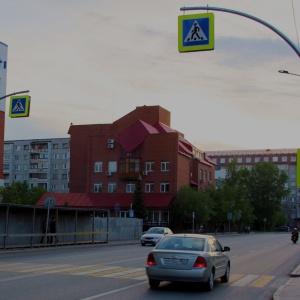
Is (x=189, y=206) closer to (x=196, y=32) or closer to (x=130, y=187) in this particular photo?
(x=130, y=187)

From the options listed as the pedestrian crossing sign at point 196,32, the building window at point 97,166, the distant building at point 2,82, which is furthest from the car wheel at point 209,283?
the building window at point 97,166

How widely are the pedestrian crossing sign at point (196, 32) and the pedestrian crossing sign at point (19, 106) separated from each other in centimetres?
1331

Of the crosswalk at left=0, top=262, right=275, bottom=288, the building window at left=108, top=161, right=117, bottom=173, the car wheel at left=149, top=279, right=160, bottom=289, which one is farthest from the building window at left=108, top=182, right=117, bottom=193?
the car wheel at left=149, top=279, right=160, bottom=289

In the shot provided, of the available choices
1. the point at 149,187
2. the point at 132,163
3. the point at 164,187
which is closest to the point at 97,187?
the point at 132,163

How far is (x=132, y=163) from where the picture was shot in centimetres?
7425

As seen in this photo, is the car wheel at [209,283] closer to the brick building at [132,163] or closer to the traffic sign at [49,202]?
the traffic sign at [49,202]

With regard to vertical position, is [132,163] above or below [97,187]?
above

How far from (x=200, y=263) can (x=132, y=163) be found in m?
61.7

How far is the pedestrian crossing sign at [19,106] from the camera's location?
24234 millimetres

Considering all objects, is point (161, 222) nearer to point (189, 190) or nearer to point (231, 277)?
point (189, 190)

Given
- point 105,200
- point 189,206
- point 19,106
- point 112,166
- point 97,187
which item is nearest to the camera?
point 19,106

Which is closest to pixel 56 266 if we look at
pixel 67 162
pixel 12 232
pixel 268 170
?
pixel 12 232

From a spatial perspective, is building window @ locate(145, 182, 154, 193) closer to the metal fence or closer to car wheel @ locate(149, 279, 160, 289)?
the metal fence

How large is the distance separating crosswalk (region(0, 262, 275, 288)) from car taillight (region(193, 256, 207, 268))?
8.84ft
